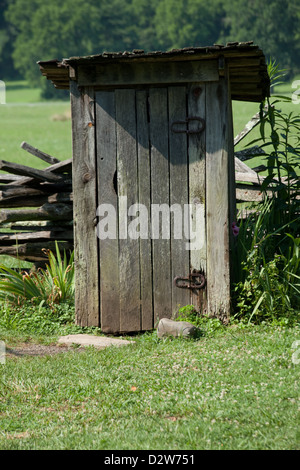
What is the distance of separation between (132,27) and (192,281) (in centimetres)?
6803

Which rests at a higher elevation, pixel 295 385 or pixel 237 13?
pixel 237 13

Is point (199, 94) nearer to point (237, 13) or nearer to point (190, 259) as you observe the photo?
point (190, 259)

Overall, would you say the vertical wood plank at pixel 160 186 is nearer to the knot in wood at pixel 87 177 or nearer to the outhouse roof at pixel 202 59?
the outhouse roof at pixel 202 59

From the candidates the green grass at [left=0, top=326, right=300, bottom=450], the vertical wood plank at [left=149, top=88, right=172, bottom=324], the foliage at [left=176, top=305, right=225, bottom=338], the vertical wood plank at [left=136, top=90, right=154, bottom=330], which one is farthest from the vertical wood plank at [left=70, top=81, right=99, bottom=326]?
the foliage at [left=176, top=305, right=225, bottom=338]

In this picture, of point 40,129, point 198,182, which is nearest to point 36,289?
point 198,182

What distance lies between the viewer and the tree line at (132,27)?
54625mm

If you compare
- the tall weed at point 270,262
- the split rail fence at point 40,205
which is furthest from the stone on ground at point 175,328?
the split rail fence at point 40,205

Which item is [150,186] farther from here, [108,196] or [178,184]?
[108,196]

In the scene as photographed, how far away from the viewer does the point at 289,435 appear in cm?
415

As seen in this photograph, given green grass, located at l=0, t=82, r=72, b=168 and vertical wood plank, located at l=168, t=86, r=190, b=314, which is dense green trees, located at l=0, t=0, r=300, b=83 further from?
vertical wood plank, located at l=168, t=86, r=190, b=314

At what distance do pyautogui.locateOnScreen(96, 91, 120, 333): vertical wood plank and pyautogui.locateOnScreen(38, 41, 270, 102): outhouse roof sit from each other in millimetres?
405

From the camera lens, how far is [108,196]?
22.6ft

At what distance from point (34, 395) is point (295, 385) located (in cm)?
206

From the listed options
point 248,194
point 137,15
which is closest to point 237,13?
point 137,15
